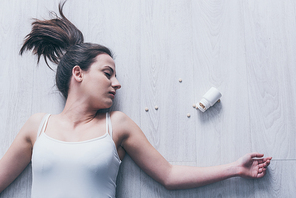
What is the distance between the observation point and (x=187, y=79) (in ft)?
3.50

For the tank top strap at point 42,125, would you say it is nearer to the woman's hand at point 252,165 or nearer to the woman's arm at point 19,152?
the woman's arm at point 19,152

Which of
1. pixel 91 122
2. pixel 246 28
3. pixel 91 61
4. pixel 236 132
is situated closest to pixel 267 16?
pixel 246 28

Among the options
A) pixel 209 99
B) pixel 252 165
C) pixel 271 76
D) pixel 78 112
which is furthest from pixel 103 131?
pixel 271 76

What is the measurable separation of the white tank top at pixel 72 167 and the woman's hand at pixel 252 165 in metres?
0.58

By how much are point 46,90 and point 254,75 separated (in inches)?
41.6

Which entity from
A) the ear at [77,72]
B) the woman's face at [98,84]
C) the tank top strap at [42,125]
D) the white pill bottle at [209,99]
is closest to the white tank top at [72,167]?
the tank top strap at [42,125]

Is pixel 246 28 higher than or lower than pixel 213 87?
higher

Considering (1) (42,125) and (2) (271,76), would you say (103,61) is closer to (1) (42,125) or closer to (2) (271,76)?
(1) (42,125)

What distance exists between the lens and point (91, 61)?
0.91m

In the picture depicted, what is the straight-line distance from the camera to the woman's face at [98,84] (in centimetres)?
89

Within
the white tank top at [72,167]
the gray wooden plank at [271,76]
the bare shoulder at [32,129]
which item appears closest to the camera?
the white tank top at [72,167]

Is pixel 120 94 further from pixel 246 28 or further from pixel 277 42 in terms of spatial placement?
pixel 277 42

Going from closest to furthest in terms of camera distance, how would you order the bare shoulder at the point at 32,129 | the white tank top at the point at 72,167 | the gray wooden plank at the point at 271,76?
the white tank top at the point at 72,167 → the bare shoulder at the point at 32,129 → the gray wooden plank at the point at 271,76

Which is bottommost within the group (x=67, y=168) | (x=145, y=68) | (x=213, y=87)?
(x=67, y=168)
